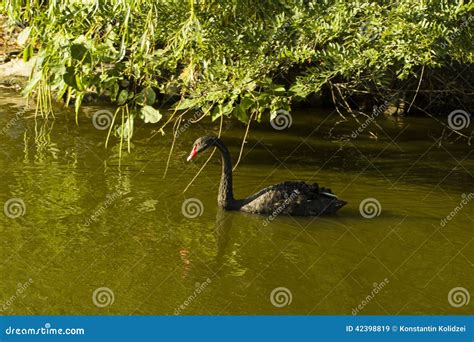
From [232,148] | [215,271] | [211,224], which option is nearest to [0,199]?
[211,224]

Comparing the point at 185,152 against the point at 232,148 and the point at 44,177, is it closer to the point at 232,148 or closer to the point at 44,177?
the point at 232,148

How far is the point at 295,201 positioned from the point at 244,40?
6.27ft

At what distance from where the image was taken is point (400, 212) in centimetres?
1096

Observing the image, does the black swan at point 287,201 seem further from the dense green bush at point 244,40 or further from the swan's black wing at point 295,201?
the dense green bush at point 244,40

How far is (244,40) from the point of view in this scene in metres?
10.5

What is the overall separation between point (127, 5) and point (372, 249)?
11.4ft

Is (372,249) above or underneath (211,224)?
above

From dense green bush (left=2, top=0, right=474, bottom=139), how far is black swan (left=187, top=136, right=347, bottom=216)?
1.06 m

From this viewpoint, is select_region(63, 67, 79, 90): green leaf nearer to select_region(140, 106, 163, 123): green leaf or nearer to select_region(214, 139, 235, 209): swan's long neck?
select_region(140, 106, 163, 123): green leaf

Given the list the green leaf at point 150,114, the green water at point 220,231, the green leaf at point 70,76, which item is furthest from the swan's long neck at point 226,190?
the green leaf at point 70,76

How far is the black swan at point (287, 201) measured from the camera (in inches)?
422

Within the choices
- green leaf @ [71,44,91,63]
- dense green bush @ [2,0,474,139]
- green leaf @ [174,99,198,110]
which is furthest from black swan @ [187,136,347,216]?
green leaf @ [71,44,91,63]

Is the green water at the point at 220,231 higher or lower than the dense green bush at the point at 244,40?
lower

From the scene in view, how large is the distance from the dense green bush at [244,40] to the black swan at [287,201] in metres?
1.06
